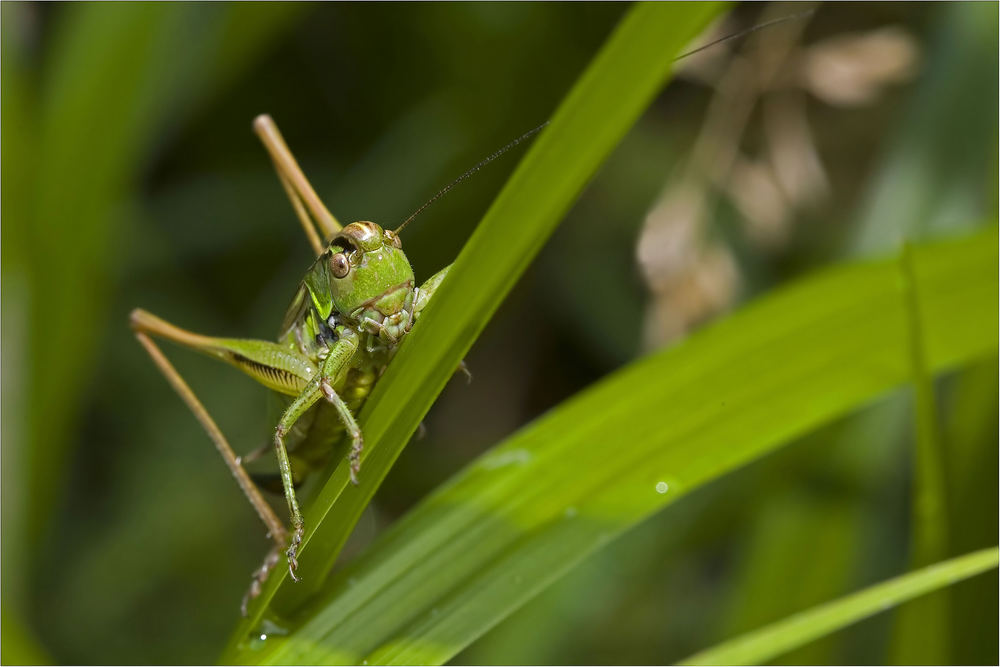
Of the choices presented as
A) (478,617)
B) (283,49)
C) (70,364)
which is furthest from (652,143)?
(478,617)

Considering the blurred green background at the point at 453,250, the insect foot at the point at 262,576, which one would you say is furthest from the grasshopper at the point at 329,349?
the blurred green background at the point at 453,250

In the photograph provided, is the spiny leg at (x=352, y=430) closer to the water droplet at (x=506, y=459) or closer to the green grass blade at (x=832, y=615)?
the water droplet at (x=506, y=459)

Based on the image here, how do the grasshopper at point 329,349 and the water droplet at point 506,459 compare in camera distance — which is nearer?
the water droplet at point 506,459

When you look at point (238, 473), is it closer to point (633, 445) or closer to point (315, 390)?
point (315, 390)

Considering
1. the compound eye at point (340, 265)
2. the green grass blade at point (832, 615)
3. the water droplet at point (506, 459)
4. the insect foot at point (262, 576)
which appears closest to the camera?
the green grass blade at point (832, 615)

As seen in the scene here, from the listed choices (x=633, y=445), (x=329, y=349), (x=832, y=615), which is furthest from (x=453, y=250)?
(x=832, y=615)

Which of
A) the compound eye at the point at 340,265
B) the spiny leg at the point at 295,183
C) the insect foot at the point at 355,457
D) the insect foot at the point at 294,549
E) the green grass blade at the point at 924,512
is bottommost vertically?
the green grass blade at the point at 924,512

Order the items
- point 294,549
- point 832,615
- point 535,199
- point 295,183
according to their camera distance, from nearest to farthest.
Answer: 1. point 535,199
2. point 832,615
3. point 294,549
4. point 295,183
